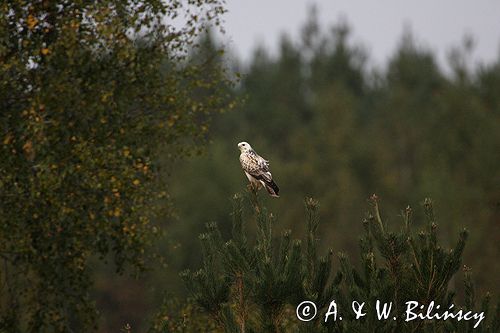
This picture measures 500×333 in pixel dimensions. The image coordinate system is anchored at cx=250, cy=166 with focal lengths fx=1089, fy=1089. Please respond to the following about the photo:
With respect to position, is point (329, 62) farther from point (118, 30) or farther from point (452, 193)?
point (118, 30)

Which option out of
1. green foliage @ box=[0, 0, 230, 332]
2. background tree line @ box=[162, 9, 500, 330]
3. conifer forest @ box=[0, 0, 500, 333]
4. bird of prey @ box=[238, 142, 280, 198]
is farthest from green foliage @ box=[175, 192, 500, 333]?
background tree line @ box=[162, 9, 500, 330]

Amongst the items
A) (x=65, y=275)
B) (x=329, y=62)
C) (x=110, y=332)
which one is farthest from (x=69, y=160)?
(x=329, y=62)

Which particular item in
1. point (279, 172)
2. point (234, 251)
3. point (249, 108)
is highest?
point (249, 108)

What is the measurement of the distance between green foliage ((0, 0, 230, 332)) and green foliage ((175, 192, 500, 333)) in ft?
19.3

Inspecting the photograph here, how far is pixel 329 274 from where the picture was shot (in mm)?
13359

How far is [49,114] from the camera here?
2003 cm

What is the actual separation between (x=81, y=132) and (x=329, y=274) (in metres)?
8.32

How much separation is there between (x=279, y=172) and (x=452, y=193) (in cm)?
1744

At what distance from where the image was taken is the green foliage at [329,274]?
13.2 metres

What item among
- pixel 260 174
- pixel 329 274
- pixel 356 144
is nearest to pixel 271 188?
pixel 260 174

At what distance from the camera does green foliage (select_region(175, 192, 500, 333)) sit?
43.2 ft
